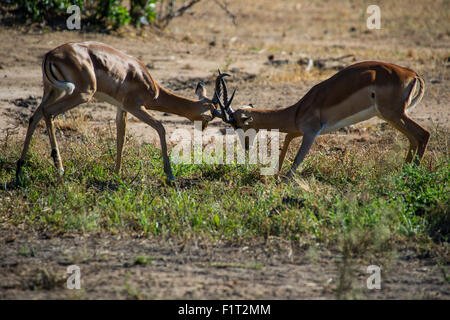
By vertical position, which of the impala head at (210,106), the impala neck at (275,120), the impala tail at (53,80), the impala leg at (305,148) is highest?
the impala tail at (53,80)

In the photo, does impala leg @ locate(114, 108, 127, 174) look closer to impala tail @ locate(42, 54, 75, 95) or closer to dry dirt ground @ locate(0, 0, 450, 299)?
impala tail @ locate(42, 54, 75, 95)

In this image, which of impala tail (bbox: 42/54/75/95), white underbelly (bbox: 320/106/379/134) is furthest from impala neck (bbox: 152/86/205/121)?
white underbelly (bbox: 320/106/379/134)

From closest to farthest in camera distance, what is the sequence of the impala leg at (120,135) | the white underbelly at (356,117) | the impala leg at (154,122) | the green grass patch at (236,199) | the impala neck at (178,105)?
the green grass patch at (236,199), the white underbelly at (356,117), the impala leg at (154,122), the impala leg at (120,135), the impala neck at (178,105)

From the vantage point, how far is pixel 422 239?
5145 millimetres

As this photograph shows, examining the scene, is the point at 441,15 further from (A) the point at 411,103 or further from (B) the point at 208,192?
(B) the point at 208,192

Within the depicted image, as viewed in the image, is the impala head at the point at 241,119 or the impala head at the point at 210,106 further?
the impala head at the point at 210,106

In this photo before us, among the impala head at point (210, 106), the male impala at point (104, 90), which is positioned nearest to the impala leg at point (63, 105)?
the male impala at point (104, 90)

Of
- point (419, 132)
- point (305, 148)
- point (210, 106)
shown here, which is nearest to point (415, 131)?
point (419, 132)

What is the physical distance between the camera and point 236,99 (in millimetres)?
9844

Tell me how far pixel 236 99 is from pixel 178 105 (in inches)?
113

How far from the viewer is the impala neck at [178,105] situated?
706 cm

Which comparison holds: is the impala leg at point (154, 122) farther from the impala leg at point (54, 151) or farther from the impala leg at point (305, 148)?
the impala leg at point (305, 148)
